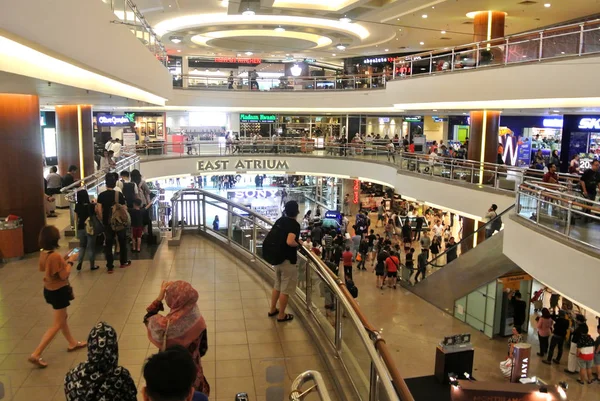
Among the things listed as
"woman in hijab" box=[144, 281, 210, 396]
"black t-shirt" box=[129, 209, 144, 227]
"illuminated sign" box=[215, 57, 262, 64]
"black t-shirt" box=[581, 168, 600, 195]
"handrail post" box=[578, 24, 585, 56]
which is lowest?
"black t-shirt" box=[129, 209, 144, 227]

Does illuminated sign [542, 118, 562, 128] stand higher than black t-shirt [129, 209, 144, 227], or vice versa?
illuminated sign [542, 118, 562, 128]

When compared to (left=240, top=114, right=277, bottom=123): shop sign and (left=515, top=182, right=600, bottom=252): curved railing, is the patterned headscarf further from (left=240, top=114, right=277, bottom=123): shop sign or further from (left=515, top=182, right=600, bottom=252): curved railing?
(left=240, top=114, right=277, bottom=123): shop sign

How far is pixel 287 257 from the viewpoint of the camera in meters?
5.46

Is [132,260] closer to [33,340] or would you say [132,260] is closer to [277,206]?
[33,340]

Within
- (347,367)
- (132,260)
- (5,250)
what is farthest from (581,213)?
(5,250)

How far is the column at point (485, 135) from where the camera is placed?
17.5 meters

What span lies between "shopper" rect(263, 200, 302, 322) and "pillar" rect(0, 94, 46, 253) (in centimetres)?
525

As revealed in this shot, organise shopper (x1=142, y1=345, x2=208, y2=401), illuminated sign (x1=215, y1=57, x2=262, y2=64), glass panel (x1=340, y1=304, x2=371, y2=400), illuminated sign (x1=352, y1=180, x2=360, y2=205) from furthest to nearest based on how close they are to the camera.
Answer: illuminated sign (x1=215, y1=57, x2=262, y2=64) < illuminated sign (x1=352, y1=180, x2=360, y2=205) < glass panel (x1=340, y1=304, x2=371, y2=400) < shopper (x1=142, y1=345, x2=208, y2=401)

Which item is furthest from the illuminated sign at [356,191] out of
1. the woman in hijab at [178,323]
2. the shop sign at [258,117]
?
the woman in hijab at [178,323]

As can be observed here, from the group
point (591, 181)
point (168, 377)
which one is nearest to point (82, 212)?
point (168, 377)

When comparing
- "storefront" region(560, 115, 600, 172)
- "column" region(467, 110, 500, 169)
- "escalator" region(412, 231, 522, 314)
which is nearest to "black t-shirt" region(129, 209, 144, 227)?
"escalator" region(412, 231, 522, 314)

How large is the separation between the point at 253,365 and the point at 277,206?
2419 cm

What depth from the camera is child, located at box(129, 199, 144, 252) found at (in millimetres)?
8617

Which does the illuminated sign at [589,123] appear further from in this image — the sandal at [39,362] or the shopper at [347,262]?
the sandal at [39,362]
